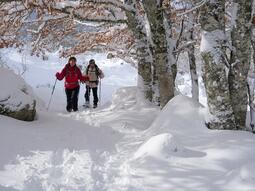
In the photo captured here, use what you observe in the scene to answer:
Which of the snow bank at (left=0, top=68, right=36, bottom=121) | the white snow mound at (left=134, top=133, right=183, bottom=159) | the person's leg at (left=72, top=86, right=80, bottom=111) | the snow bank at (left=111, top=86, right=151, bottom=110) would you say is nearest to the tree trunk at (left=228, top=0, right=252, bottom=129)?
the white snow mound at (left=134, top=133, right=183, bottom=159)

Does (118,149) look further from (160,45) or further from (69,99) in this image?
(69,99)

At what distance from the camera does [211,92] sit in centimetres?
682

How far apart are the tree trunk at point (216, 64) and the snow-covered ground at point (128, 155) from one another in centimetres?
30

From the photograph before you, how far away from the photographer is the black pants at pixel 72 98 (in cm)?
1281

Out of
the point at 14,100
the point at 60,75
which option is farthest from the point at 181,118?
the point at 60,75

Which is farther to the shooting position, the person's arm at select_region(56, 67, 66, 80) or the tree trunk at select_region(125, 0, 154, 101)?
the person's arm at select_region(56, 67, 66, 80)

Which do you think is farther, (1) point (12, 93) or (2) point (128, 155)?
(1) point (12, 93)

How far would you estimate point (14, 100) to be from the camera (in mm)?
8734

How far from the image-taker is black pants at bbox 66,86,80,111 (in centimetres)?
1281

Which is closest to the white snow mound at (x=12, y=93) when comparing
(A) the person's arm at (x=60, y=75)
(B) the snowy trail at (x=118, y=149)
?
(B) the snowy trail at (x=118, y=149)

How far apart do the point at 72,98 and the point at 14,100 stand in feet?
13.9

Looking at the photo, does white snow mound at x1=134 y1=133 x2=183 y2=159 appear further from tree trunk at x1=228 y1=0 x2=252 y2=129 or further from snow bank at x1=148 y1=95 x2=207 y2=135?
tree trunk at x1=228 y1=0 x2=252 y2=129

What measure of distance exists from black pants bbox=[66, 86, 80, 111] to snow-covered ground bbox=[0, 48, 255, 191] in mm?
3688

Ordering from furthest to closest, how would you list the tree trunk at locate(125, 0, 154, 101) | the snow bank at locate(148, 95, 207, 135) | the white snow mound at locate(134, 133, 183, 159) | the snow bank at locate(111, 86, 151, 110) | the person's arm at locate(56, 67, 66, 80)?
1. the person's arm at locate(56, 67, 66, 80)
2. the snow bank at locate(111, 86, 151, 110)
3. the tree trunk at locate(125, 0, 154, 101)
4. the snow bank at locate(148, 95, 207, 135)
5. the white snow mound at locate(134, 133, 183, 159)
